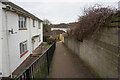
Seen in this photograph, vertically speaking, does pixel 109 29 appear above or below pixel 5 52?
above

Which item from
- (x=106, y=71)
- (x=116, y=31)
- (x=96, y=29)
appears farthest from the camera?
(x=96, y=29)

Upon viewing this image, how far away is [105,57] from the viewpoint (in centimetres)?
283

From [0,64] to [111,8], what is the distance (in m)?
6.58

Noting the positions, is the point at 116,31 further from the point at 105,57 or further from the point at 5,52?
the point at 5,52

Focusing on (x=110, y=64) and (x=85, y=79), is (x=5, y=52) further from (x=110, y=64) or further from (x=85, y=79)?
(x=110, y=64)

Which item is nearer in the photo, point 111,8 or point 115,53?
point 115,53

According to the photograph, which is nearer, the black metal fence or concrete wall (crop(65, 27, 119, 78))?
the black metal fence

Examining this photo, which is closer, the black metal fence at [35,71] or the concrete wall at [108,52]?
the black metal fence at [35,71]

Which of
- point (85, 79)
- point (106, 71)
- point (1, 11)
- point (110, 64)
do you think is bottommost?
point (85, 79)

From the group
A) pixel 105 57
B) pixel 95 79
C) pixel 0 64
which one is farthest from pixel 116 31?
pixel 0 64

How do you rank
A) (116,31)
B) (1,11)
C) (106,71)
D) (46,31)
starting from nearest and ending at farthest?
(116,31) → (106,71) → (1,11) → (46,31)

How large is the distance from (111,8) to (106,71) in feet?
7.76

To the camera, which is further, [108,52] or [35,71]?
[108,52]

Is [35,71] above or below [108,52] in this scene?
below
